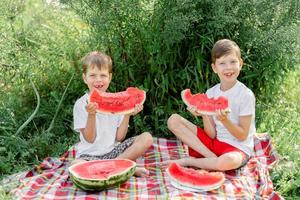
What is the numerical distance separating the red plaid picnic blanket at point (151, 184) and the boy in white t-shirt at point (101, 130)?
0.21m

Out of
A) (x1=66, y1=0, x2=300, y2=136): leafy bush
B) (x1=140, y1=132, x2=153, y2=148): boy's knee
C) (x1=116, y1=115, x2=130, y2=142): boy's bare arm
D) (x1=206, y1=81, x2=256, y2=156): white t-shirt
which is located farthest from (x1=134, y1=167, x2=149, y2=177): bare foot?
(x1=66, y1=0, x2=300, y2=136): leafy bush

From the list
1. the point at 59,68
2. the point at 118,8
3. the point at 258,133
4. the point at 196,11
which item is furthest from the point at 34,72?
the point at 258,133

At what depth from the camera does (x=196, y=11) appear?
5.04m

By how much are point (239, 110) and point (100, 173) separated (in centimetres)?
128

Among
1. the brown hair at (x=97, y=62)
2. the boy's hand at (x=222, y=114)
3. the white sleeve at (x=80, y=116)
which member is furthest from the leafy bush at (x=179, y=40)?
the boy's hand at (x=222, y=114)

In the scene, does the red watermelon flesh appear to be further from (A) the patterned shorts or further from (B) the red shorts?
(B) the red shorts

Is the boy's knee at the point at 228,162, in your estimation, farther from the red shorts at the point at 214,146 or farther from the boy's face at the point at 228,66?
the boy's face at the point at 228,66

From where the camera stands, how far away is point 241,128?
181 inches

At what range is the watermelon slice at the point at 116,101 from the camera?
177 inches

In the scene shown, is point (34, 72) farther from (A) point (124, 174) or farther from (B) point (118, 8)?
(A) point (124, 174)

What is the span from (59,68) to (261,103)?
2110mm

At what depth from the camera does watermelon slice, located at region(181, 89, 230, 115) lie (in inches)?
174

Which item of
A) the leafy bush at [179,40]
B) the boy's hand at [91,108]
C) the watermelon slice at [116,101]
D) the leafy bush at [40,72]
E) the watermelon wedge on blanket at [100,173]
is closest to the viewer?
the watermelon wedge on blanket at [100,173]

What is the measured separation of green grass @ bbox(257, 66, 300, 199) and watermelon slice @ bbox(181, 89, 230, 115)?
0.77 meters
